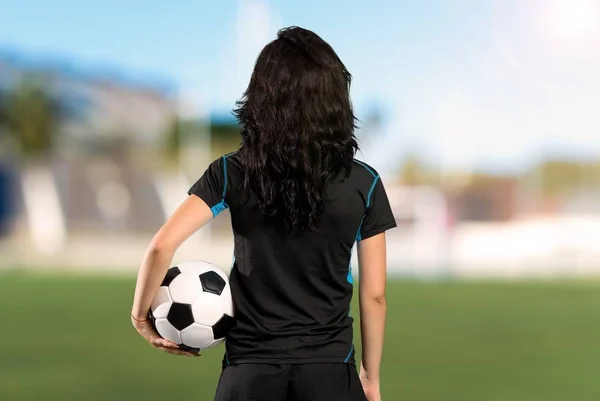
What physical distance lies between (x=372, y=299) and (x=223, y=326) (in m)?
0.44

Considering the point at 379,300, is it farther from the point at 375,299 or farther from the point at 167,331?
the point at 167,331

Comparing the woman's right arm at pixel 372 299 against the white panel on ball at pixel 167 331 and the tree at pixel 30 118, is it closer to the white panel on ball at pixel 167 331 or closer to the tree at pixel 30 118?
the white panel on ball at pixel 167 331

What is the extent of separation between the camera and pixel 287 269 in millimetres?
2420

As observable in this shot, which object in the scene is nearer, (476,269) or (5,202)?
(476,269)

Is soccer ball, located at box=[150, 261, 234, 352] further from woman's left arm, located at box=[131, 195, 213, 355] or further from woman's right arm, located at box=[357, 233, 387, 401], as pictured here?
woman's right arm, located at box=[357, 233, 387, 401]

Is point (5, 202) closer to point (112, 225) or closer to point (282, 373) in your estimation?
point (112, 225)

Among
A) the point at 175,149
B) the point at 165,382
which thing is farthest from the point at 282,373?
the point at 175,149

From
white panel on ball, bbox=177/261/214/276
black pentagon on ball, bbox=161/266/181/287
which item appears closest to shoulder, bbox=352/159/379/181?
white panel on ball, bbox=177/261/214/276

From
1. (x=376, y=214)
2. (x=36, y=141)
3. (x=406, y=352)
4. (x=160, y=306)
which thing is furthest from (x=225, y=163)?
(x=36, y=141)

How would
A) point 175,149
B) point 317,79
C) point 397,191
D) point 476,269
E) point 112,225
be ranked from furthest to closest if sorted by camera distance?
point 175,149, point 112,225, point 397,191, point 476,269, point 317,79

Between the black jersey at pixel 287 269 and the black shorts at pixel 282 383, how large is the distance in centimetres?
2

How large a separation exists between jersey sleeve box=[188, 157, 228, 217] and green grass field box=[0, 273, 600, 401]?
3.96m

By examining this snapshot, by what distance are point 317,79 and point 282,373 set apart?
77 cm

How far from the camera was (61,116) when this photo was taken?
140 ft
